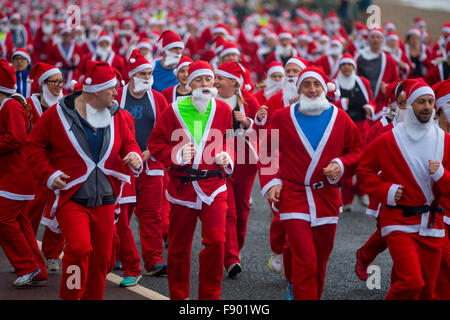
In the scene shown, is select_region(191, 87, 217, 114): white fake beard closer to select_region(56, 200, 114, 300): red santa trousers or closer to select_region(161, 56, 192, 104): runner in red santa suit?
select_region(56, 200, 114, 300): red santa trousers

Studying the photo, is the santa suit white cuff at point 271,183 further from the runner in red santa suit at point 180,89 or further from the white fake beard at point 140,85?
the runner in red santa suit at point 180,89

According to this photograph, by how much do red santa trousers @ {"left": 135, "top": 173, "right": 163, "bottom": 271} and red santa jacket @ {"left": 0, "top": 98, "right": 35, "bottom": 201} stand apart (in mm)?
1183

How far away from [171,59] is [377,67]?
398 centimetres

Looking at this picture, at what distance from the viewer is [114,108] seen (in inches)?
234

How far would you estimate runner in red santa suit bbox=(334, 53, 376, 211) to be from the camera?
10.6 m

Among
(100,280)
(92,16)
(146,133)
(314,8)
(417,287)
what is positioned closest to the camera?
(417,287)

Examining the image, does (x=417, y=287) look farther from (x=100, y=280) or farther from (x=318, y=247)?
(x=100, y=280)

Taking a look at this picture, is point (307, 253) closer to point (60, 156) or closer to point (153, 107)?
point (60, 156)

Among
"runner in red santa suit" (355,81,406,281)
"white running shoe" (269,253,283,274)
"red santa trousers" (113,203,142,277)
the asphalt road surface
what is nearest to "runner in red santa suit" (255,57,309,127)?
"runner in red santa suit" (355,81,406,281)

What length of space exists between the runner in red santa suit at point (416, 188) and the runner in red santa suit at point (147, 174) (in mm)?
2762

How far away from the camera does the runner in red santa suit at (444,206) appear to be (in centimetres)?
593

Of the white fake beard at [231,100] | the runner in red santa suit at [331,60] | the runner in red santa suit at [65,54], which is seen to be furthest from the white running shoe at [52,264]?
the runner in red santa suit at [65,54]
